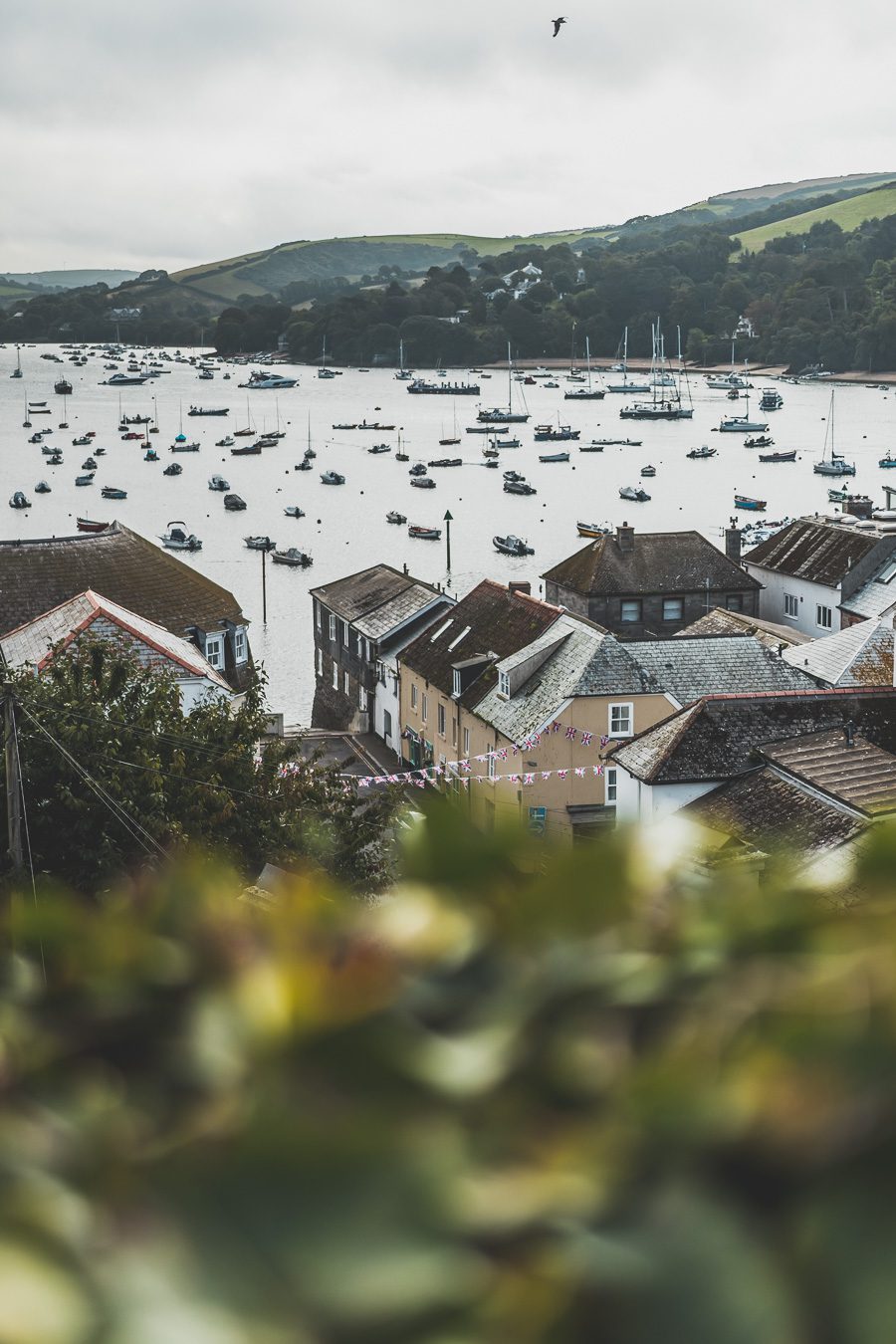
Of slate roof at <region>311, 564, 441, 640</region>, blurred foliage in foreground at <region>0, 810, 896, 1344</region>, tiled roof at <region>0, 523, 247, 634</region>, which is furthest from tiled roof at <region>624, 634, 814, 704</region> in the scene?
blurred foliage in foreground at <region>0, 810, 896, 1344</region>

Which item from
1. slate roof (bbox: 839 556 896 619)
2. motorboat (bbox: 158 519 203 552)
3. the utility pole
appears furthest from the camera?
motorboat (bbox: 158 519 203 552)

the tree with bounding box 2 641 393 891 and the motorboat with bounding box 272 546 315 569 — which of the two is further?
the motorboat with bounding box 272 546 315 569

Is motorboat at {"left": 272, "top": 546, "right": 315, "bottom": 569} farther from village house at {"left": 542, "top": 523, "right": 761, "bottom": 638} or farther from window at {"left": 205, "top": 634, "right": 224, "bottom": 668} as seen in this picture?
window at {"left": 205, "top": 634, "right": 224, "bottom": 668}

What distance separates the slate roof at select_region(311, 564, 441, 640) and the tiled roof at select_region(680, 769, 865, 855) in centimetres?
2224

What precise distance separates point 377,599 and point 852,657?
16.9 metres

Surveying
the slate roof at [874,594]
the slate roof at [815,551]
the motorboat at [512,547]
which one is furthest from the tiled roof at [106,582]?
the motorboat at [512,547]

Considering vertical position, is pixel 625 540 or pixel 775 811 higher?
pixel 625 540

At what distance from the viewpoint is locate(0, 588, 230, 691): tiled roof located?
31.8m

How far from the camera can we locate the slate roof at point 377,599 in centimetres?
4647

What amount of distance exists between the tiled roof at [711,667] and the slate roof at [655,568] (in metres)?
16.5

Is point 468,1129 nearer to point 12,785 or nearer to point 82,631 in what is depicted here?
point 12,785

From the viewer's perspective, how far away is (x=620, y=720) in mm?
35031

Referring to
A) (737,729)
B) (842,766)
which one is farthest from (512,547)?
(842,766)

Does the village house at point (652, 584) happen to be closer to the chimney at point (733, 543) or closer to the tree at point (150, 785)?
the chimney at point (733, 543)
